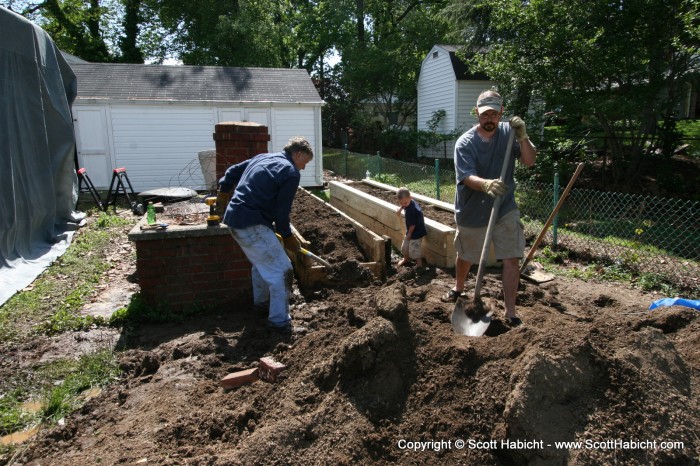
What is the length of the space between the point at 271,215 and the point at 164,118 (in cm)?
1134

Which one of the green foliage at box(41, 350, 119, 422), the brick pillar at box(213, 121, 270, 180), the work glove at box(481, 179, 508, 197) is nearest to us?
the green foliage at box(41, 350, 119, 422)

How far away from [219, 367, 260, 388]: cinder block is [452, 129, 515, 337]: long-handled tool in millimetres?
1506

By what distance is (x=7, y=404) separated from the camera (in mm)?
3400

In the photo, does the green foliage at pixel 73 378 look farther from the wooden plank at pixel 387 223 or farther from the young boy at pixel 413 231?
the wooden plank at pixel 387 223

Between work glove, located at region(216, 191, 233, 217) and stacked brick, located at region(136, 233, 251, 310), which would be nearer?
stacked brick, located at region(136, 233, 251, 310)

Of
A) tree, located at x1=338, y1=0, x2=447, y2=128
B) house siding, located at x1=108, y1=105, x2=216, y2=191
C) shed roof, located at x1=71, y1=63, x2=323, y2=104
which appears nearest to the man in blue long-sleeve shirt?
house siding, located at x1=108, y1=105, x2=216, y2=191

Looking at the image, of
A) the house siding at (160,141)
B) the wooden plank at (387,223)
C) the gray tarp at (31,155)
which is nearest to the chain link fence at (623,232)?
the wooden plank at (387,223)

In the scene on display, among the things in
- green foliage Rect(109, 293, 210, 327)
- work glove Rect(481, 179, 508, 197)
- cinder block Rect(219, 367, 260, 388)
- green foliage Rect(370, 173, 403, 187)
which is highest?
work glove Rect(481, 179, 508, 197)

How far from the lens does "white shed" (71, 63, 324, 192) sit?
14.0 meters

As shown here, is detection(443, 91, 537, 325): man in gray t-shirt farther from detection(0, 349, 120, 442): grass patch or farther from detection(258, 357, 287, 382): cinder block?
detection(0, 349, 120, 442): grass patch

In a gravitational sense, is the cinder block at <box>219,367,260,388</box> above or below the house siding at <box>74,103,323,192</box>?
below

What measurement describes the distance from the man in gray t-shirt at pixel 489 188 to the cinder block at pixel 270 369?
1.92 m

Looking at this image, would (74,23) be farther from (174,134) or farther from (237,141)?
(237,141)

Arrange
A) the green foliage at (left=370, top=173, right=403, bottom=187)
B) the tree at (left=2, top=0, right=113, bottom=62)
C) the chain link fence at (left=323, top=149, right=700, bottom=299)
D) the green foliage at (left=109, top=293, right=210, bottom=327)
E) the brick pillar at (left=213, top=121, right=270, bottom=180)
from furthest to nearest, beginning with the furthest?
the tree at (left=2, top=0, right=113, bottom=62)
the green foliage at (left=370, top=173, right=403, bottom=187)
the chain link fence at (left=323, top=149, right=700, bottom=299)
the brick pillar at (left=213, top=121, right=270, bottom=180)
the green foliage at (left=109, top=293, right=210, bottom=327)
